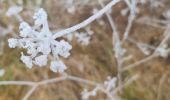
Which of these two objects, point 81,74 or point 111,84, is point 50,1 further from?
point 111,84

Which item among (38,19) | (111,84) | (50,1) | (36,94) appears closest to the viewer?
(38,19)

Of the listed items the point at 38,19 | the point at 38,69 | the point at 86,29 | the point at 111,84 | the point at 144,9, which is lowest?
the point at 38,19

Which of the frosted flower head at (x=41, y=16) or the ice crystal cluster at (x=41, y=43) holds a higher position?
the frosted flower head at (x=41, y=16)

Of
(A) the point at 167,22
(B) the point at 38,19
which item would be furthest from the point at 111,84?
(B) the point at 38,19

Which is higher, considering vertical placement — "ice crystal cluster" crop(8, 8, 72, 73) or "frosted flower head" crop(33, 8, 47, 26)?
"frosted flower head" crop(33, 8, 47, 26)

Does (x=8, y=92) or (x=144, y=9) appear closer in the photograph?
(x=8, y=92)

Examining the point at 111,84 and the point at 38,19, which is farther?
the point at 111,84

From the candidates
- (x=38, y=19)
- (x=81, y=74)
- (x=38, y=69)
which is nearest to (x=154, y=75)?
(x=81, y=74)

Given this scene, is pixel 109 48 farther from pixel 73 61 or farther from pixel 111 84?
pixel 111 84

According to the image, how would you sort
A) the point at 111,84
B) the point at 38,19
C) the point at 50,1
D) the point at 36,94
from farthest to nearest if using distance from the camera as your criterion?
the point at 50,1
the point at 36,94
the point at 111,84
the point at 38,19

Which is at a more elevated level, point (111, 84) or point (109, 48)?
point (109, 48)
